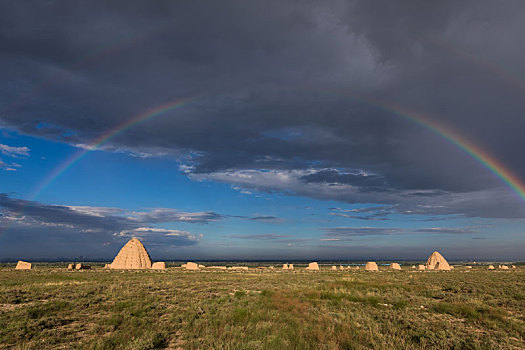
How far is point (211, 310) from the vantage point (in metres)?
14.4

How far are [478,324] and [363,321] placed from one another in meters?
4.87

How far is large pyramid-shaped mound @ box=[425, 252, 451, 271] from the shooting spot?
65.6 m

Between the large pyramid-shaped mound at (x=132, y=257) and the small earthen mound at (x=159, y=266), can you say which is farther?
the large pyramid-shaped mound at (x=132, y=257)

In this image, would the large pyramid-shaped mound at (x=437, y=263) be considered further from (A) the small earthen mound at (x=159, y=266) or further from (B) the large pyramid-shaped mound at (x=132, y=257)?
(B) the large pyramid-shaped mound at (x=132, y=257)

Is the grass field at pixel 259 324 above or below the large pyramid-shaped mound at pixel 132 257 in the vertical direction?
above

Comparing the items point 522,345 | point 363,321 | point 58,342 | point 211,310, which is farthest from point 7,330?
point 522,345

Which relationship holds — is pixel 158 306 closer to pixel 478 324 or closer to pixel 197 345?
pixel 197 345

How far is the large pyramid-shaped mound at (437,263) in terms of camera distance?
6559 centimetres

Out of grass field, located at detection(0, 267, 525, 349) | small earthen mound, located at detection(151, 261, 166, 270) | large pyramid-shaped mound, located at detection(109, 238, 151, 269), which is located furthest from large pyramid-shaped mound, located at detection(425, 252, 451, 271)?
large pyramid-shaped mound, located at detection(109, 238, 151, 269)

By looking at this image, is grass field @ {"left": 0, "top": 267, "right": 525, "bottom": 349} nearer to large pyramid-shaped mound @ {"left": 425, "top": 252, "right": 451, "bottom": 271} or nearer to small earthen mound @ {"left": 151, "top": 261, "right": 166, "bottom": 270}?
small earthen mound @ {"left": 151, "top": 261, "right": 166, "bottom": 270}

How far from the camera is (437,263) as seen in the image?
6750 centimetres

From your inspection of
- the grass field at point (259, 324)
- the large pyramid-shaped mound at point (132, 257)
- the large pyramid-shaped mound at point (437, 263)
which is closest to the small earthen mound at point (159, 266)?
the large pyramid-shaped mound at point (132, 257)

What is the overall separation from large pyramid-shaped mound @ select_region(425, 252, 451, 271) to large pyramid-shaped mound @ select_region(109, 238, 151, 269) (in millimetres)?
67613

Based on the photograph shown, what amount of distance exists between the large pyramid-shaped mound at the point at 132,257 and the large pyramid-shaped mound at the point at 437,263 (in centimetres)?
6761
